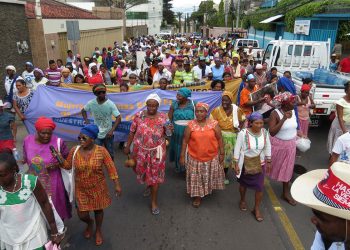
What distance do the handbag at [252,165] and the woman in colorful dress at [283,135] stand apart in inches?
21.0

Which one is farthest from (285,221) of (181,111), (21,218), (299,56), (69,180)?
(299,56)

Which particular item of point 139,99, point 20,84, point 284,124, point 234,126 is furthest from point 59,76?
point 284,124

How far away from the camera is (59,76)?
8562 millimetres

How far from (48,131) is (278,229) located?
10.4 feet

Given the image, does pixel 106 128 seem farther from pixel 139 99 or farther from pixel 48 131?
pixel 48 131

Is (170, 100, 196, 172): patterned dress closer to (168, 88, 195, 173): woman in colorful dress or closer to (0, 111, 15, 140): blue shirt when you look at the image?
(168, 88, 195, 173): woman in colorful dress

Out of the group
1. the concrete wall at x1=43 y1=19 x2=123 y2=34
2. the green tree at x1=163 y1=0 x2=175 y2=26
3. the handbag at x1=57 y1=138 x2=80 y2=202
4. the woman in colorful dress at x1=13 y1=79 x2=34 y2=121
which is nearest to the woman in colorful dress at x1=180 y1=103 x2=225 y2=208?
the handbag at x1=57 y1=138 x2=80 y2=202

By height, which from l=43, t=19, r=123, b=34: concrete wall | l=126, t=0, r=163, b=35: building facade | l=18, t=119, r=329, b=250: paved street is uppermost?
l=126, t=0, r=163, b=35: building facade

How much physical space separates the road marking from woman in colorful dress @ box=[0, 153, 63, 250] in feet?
9.74

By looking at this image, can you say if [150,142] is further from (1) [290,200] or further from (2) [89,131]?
(1) [290,200]

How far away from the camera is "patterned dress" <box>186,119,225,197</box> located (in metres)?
4.52

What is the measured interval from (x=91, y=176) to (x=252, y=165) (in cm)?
213

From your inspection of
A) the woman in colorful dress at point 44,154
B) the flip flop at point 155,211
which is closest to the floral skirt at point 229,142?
the flip flop at point 155,211

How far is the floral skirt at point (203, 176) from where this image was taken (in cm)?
473
